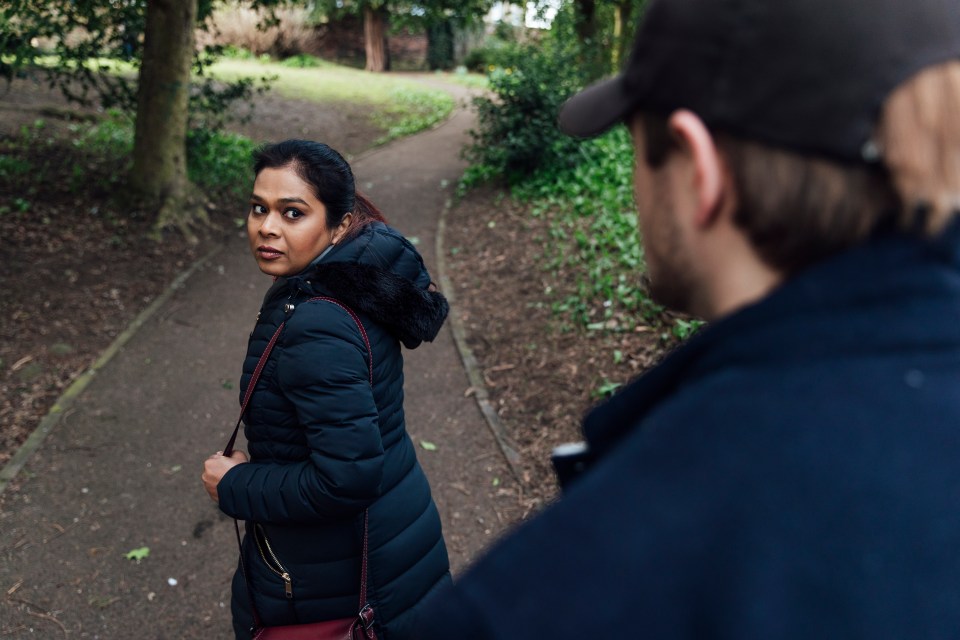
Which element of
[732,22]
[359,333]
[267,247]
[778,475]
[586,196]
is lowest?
[586,196]

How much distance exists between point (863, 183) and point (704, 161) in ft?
0.57

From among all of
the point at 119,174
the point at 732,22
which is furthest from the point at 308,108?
the point at 732,22

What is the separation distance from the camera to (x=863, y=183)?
0.85 metres

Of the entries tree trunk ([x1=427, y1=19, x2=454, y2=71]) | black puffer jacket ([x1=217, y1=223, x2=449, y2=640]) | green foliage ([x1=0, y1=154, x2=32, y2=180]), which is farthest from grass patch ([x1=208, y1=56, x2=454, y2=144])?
black puffer jacket ([x1=217, y1=223, x2=449, y2=640])

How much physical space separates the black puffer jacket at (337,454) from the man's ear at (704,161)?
143 cm

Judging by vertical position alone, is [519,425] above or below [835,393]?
below

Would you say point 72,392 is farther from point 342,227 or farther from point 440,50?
point 440,50

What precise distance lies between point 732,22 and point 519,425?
15.5 ft

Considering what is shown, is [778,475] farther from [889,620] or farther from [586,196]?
[586,196]

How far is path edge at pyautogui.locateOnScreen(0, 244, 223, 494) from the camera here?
4.95 meters

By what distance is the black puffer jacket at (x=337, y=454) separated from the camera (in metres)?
2.16

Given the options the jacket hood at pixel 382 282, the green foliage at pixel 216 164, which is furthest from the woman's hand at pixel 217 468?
the green foliage at pixel 216 164

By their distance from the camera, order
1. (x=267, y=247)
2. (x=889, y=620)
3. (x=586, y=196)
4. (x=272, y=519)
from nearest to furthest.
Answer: (x=889, y=620) → (x=272, y=519) → (x=267, y=247) → (x=586, y=196)

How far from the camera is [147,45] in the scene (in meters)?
8.34
